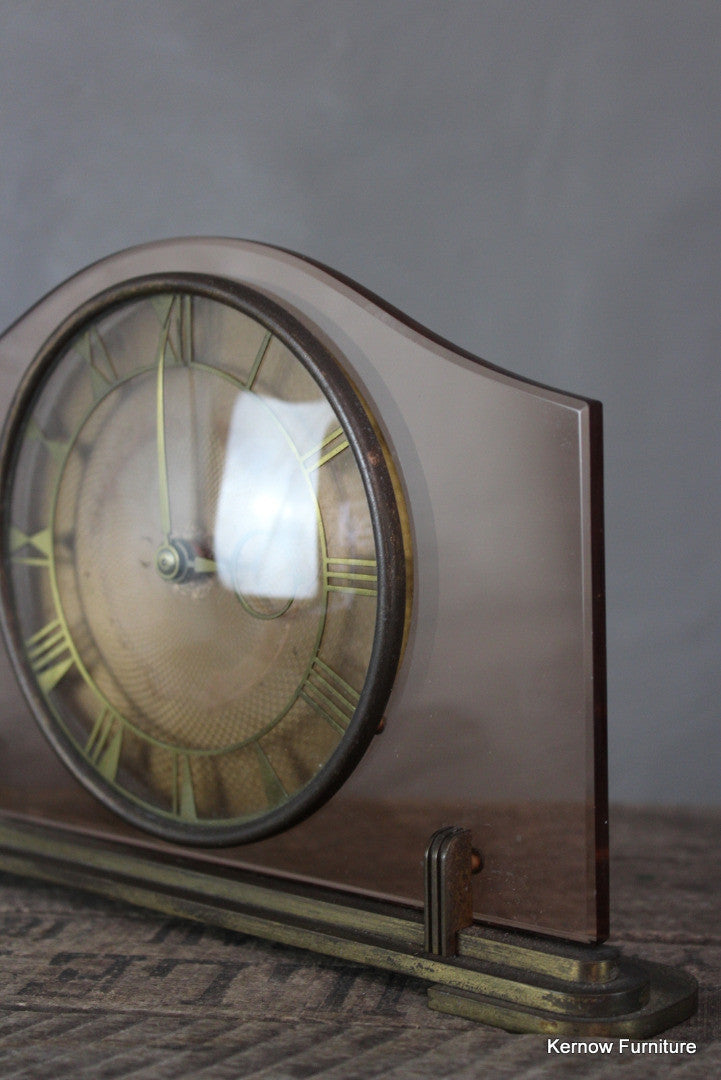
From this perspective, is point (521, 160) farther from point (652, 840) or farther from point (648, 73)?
point (652, 840)

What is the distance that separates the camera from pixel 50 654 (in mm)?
1378

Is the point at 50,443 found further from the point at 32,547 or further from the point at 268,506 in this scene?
the point at 268,506

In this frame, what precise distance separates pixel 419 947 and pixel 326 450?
1.37 feet

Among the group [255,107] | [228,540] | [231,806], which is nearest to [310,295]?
[228,540]

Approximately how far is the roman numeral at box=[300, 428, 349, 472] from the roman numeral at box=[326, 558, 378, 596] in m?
0.08

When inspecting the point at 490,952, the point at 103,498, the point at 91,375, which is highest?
the point at 91,375

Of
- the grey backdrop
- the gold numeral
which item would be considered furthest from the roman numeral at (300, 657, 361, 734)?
the grey backdrop

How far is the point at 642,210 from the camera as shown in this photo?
1.90 metres

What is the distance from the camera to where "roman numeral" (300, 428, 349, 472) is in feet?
3.71

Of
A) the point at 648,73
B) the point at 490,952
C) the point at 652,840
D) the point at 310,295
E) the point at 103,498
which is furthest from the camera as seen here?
the point at 648,73

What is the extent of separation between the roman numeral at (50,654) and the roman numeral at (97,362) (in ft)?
0.80

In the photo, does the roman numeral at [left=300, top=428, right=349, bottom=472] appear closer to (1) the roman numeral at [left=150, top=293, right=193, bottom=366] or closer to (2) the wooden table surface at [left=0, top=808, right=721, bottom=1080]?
(1) the roman numeral at [left=150, top=293, right=193, bottom=366]

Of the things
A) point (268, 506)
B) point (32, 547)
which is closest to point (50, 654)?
point (32, 547)

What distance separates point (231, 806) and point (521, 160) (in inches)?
43.7
